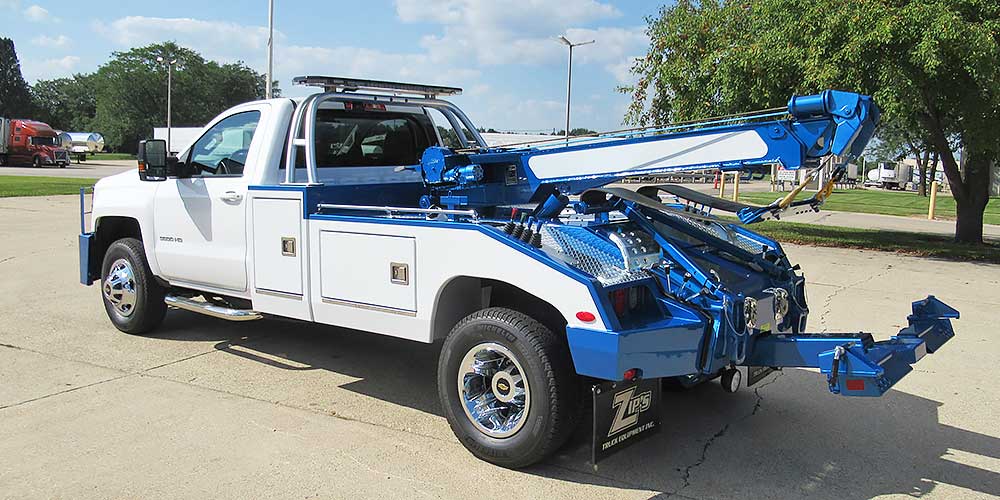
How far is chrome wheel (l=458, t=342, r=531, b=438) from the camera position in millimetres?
4344

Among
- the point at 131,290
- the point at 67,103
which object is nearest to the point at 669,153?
the point at 131,290

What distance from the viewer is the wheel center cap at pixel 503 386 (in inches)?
172

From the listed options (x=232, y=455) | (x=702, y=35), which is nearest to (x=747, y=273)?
(x=232, y=455)

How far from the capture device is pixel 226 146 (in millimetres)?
6469

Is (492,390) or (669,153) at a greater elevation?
(669,153)

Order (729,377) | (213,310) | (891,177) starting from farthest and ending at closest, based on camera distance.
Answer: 1. (891,177)
2. (213,310)
3. (729,377)

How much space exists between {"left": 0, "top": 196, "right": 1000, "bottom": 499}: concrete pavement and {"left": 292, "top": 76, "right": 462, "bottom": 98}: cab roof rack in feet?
7.02

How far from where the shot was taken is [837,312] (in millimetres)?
8797

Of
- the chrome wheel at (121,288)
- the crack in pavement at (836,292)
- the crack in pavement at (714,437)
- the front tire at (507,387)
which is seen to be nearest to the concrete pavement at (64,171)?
the chrome wheel at (121,288)

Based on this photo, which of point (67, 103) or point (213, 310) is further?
point (67, 103)

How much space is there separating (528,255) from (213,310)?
3044mm

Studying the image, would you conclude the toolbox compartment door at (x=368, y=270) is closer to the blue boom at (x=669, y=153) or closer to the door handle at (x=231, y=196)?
the blue boom at (x=669, y=153)

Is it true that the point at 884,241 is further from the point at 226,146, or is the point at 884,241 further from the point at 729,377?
the point at 226,146

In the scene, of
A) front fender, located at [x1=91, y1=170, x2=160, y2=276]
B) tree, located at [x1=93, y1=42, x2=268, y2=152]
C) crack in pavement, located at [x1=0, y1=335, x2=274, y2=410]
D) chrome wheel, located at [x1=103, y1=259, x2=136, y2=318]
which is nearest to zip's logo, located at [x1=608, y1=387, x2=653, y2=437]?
crack in pavement, located at [x1=0, y1=335, x2=274, y2=410]
